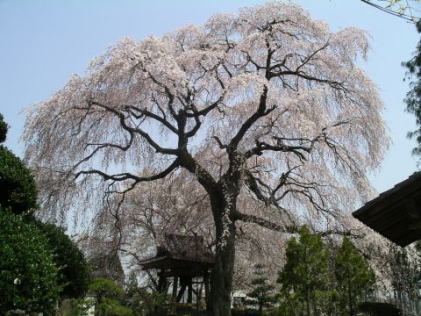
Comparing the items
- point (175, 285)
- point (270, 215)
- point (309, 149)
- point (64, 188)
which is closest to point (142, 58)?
point (64, 188)

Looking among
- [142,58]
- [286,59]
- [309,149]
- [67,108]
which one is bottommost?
[309,149]

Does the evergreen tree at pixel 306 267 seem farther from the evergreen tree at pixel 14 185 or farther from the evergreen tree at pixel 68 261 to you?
the evergreen tree at pixel 14 185

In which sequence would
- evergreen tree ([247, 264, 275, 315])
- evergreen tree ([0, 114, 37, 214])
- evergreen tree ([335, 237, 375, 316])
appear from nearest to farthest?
evergreen tree ([0, 114, 37, 214]), evergreen tree ([335, 237, 375, 316]), evergreen tree ([247, 264, 275, 315])

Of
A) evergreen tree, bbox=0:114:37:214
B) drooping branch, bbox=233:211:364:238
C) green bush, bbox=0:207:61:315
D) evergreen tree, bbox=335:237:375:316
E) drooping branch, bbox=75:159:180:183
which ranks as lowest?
green bush, bbox=0:207:61:315

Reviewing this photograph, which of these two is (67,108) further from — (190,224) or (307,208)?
(307,208)

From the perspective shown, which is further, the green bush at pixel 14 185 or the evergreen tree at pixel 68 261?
the evergreen tree at pixel 68 261

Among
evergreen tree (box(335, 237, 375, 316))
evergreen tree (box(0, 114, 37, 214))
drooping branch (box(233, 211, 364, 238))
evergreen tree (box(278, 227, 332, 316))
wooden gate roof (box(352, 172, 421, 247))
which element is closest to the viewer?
wooden gate roof (box(352, 172, 421, 247))

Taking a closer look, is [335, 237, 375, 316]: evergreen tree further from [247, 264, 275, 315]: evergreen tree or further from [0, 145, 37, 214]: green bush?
[247, 264, 275, 315]: evergreen tree

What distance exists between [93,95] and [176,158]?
267 cm

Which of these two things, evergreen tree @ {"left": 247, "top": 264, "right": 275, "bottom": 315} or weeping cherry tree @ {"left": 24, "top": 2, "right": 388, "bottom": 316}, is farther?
evergreen tree @ {"left": 247, "top": 264, "right": 275, "bottom": 315}

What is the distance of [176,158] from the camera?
12.3 m

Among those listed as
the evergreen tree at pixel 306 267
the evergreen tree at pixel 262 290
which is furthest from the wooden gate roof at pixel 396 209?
the evergreen tree at pixel 262 290

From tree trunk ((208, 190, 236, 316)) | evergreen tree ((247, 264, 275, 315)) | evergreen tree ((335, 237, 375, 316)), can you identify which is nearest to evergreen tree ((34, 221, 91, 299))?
tree trunk ((208, 190, 236, 316))

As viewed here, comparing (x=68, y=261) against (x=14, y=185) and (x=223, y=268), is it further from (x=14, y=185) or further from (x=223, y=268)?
(x=223, y=268)
